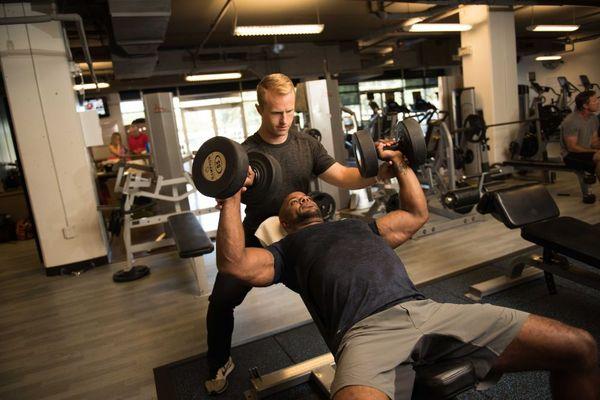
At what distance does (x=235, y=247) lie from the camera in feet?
4.35

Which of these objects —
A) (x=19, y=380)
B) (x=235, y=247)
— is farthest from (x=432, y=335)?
(x=19, y=380)

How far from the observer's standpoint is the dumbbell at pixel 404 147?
5.17 feet

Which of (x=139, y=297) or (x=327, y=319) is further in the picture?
(x=139, y=297)

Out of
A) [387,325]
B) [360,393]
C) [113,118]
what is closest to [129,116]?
[113,118]

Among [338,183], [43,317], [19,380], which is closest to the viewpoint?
[338,183]

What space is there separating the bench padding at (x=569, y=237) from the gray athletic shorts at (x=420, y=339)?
100 cm

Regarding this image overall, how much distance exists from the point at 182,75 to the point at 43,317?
7308mm

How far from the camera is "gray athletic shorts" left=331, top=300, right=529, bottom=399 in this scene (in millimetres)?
1158

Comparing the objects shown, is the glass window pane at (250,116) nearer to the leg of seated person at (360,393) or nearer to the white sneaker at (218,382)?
the white sneaker at (218,382)

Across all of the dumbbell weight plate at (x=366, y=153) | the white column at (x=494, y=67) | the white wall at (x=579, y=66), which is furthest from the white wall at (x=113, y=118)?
the white wall at (x=579, y=66)

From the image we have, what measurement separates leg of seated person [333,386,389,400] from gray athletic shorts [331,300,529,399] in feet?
0.13

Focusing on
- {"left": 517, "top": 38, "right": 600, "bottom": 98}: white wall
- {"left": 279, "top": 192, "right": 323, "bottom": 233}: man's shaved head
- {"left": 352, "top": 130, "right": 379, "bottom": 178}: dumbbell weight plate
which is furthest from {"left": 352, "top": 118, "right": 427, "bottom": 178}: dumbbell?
{"left": 517, "top": 38, "right": 600, "bottom": 98}: white wall

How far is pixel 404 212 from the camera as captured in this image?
1613 millimetres

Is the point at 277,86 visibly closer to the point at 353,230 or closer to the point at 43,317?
the point at 353,230
